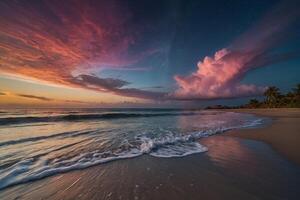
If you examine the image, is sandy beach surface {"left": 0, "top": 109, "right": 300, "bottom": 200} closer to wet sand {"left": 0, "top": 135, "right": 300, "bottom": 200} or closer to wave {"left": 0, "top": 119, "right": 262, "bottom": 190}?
wet sand {"left": 0, "top": 135, "right": 300, "bottom": 200}

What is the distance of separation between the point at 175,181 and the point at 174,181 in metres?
0.02

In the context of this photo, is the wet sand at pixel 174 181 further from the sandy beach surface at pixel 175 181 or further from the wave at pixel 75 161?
the wave at pixel 75 161

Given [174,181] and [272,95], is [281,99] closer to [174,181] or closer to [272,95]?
[272,95]

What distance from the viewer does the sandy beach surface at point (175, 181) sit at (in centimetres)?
313

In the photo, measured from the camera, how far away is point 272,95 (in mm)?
72500

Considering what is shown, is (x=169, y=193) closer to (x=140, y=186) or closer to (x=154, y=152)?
(x=140, y=186)

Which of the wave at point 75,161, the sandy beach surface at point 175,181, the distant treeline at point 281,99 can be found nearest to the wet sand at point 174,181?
the sandy beach surface at point 175,181

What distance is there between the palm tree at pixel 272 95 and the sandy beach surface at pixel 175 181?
83.3 metres

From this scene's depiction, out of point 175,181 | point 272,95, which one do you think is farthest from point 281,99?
point 175,181

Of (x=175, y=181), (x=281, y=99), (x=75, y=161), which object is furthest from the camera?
(x=281, y=99)

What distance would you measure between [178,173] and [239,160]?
7.64 feet

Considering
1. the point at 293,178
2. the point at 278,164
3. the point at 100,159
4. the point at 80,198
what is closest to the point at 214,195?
the point at 293,178

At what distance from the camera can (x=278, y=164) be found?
4.77m

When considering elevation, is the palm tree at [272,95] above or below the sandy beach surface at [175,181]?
above
